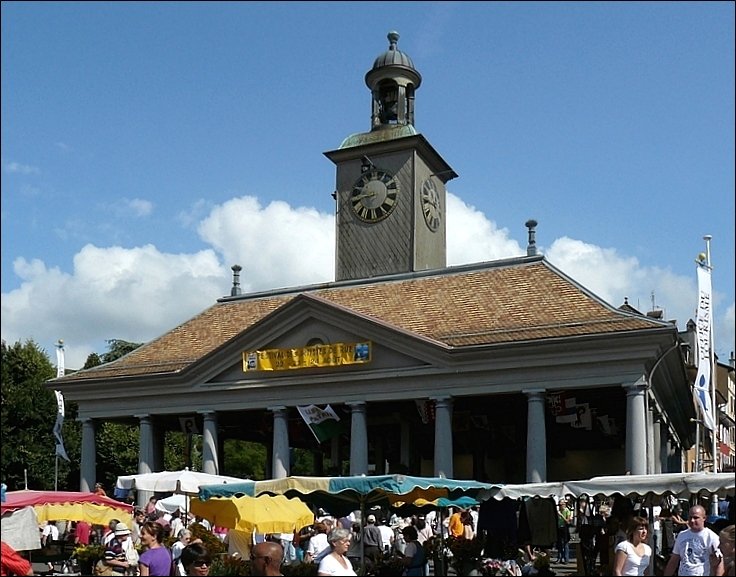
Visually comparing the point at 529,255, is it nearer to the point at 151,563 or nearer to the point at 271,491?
the point at 271,491

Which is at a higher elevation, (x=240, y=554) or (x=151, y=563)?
(x=151, y=563)

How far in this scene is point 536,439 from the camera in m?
29.8

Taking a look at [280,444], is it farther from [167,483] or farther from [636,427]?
[636,427]

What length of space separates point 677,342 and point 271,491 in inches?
642

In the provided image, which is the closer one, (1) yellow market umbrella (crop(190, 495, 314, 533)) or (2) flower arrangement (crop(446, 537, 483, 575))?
(1) yellow market umbrella (crop(190, 495, 314, 533))

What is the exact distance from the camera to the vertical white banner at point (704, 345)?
27109 millimetres

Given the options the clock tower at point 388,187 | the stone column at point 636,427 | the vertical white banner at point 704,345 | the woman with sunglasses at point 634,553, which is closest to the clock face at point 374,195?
the clock tower at point 388,187

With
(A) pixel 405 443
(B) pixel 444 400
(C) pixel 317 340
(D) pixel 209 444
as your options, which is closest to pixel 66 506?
(B) pixel 444 400

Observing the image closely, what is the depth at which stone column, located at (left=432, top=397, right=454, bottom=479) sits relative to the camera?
30.9 meters

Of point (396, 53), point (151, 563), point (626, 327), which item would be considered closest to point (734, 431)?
point (396, 53)

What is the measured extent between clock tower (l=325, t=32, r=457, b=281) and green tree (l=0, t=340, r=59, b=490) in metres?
20.6

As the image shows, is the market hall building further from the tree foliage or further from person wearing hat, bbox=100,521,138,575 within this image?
person wearing hat, bbox=100,521,138,575

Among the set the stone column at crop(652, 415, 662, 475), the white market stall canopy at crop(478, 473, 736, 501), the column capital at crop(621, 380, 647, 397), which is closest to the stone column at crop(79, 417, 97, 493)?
the column capital at crop(621, 380, 647, 397)

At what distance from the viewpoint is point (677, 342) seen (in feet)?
96.3
